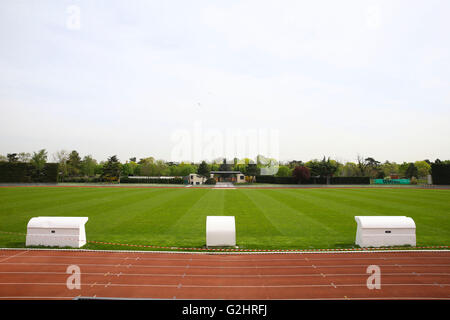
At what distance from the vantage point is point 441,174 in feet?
201

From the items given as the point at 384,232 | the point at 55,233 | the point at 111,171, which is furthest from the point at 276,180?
the point at 55,233

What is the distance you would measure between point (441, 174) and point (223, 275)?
68.6 m

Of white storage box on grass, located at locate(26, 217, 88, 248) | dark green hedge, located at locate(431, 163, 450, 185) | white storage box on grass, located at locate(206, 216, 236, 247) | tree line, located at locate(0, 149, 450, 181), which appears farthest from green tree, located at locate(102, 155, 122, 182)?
dark green hedge, located at locate(431, 163, 450, 185)

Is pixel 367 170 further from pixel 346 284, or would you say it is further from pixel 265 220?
pixel 346 284

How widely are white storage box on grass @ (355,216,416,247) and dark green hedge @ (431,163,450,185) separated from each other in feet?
199

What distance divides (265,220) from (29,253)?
12.6 m

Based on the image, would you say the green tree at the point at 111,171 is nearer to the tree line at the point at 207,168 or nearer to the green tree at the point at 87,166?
the tree line at the point at 207,168

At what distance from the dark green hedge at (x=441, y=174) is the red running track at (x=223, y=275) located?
6107 centimetres

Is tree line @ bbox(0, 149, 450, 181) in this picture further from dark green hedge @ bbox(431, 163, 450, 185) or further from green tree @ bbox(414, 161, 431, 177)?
dark green hedge @ bbox(431, 163, 450, 185)

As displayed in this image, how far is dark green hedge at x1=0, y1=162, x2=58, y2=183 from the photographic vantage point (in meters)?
65.0

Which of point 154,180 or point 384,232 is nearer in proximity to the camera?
point 384,232

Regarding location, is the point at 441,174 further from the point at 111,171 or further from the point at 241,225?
the point at 111,171

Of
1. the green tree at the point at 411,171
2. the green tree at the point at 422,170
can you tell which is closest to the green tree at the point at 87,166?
the green tree at the point at 411,171

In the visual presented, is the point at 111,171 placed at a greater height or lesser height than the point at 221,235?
greater
